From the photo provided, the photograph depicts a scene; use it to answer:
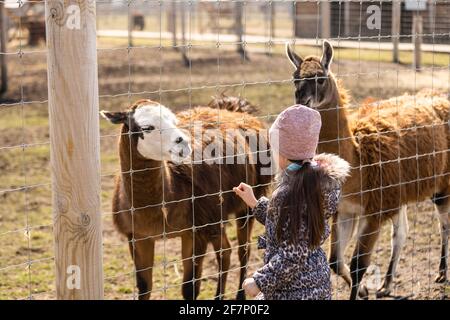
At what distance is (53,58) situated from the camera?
3.05 meters

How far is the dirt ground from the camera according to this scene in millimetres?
6012

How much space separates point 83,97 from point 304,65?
8.58 feet

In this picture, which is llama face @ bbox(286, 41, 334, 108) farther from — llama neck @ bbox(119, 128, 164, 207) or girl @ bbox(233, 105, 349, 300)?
girl @ bbox(233, 105, 349, 300)

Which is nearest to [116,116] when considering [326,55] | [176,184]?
[176,184]

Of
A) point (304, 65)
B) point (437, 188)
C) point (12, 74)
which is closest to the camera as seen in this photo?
point (304, 65)

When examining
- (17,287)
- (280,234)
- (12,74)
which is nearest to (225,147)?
(17,287)

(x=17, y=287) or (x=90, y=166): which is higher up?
(x=90, y=166)

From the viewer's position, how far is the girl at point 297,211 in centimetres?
319

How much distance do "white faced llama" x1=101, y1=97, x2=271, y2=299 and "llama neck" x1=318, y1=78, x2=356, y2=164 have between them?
49cm

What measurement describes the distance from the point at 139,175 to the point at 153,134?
0.31 metres

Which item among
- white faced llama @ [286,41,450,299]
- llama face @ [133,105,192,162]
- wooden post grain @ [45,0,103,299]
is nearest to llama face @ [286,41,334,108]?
white faced llama @ [286,41,450,299]

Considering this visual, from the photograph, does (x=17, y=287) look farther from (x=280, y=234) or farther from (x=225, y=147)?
(x=280, y=234)

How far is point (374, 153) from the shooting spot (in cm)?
578

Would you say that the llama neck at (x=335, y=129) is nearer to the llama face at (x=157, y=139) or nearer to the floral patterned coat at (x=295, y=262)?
the llama face at (x=157, y=139)
